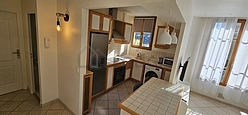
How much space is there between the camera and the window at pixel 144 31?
12.8ft

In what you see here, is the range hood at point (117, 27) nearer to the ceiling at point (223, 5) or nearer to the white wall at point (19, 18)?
the ceiling at point (223, 5)

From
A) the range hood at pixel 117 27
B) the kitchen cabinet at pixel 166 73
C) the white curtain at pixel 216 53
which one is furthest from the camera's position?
the range hood at pixel 117 27

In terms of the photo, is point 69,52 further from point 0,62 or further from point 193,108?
point 193,108

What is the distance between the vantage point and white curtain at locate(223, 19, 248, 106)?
274 cm

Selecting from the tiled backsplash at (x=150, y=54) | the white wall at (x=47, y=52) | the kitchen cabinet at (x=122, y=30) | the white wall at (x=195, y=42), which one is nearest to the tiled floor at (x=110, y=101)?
the white wall at (x=47, y=52)

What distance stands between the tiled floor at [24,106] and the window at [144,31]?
10.4 ft

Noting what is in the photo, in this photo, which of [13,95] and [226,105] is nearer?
[13,95]

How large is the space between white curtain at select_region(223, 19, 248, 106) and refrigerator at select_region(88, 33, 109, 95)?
3.42m

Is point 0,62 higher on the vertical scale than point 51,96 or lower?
higher

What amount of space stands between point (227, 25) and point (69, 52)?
13.0 ft

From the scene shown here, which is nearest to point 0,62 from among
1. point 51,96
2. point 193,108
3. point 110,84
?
point 51,96

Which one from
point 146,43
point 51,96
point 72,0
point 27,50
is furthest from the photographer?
point 146,43

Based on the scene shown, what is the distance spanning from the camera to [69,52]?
2.09m

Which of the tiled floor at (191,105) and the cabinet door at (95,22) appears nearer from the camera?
the cabinet door at (95,22)
